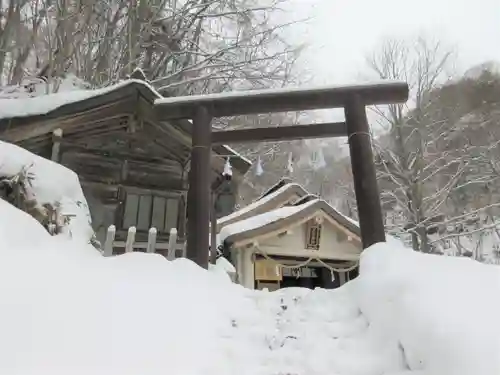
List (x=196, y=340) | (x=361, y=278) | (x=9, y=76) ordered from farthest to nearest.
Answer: (x=9, y=76), (x=361, y=278), (x=196, y=340)

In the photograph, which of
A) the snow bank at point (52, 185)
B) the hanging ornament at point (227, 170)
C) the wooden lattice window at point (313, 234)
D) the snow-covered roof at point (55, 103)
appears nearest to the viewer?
the snow bank at point (52, 185)

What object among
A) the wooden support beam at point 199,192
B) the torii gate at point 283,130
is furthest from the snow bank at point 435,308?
the wooden support beam at point 199,192

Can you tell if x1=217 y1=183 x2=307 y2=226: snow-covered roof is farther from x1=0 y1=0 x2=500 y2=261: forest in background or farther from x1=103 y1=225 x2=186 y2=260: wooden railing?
x1=103 y1=225 x2=186 y2=260: wooden railing

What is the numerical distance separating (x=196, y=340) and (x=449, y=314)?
1971 millimetres

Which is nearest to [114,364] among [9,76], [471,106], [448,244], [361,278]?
[361,278]

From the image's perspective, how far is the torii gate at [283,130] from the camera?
5.98 meters

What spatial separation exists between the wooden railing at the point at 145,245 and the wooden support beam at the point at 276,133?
184cm

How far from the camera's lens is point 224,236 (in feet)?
43.2

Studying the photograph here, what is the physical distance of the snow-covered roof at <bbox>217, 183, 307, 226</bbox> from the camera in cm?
1513

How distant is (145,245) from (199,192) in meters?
2.89

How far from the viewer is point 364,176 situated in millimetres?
6020

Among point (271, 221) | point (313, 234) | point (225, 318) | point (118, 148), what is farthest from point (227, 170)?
point (313, 234)

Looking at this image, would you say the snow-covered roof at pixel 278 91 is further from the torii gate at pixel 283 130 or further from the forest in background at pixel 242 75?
the forest in background at pixel 242 75

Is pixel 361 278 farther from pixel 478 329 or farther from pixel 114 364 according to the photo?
pixel 114 364
